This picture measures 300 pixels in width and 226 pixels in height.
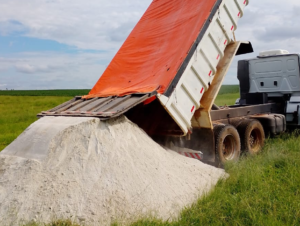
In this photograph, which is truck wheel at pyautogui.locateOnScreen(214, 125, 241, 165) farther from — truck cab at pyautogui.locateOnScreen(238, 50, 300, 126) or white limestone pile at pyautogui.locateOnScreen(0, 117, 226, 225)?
truck cab at pyautogui.locateOnScreen(238, 50, 300, 126)

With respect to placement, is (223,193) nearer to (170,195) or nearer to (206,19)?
(170,195)

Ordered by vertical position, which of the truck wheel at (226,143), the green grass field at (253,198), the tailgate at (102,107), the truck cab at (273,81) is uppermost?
the truck cab at (273,81)

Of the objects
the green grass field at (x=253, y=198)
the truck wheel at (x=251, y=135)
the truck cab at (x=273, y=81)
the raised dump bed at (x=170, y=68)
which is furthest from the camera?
the truck cab at (x=273, y=81)

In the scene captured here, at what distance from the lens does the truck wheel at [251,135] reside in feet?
26.0

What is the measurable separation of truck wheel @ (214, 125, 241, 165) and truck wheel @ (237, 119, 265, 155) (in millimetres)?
381

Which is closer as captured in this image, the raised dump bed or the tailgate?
the tailgate

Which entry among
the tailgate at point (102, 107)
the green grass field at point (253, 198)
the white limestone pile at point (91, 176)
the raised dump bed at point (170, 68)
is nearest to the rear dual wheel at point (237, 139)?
the raised dump bed at point (170, 68)

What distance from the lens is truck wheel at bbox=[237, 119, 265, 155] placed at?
7.94 metres

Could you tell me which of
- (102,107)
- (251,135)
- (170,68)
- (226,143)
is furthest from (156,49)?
(251,135)

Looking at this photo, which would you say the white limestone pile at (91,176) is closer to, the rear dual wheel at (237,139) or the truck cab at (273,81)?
the rear dual wheel at (237,139)

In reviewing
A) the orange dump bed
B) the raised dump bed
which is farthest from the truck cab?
the orange dump bed

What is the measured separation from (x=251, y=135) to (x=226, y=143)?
1187 millimetres

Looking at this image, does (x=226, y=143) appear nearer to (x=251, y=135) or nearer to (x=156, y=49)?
(x=251, y=135)

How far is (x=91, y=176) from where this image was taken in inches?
187
